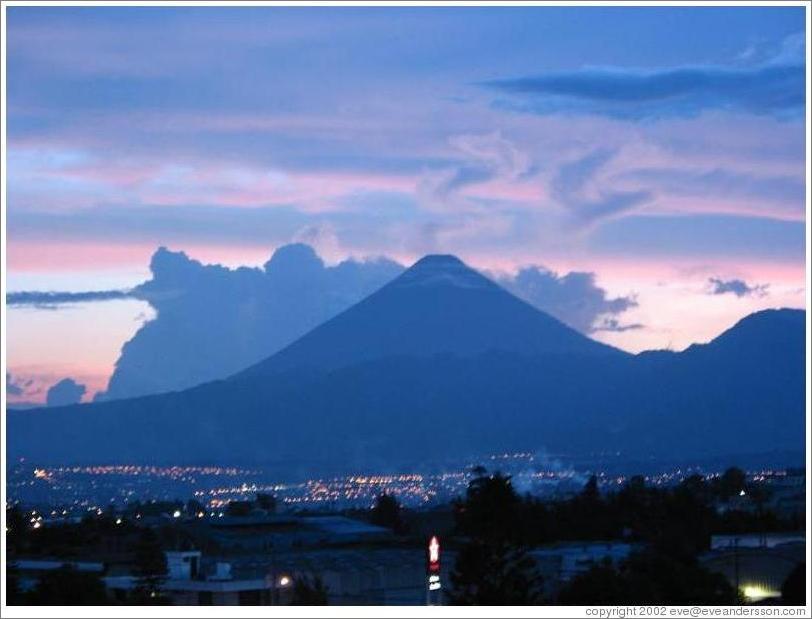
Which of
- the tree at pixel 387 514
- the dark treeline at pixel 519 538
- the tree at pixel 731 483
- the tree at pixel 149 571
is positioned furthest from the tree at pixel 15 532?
the tree at pixel 731 483

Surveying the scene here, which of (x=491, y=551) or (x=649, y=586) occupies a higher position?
(x=491, y=551)

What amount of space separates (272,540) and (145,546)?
486 inches

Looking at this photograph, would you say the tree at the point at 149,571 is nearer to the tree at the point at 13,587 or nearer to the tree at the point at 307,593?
the tree at the point at 13,587

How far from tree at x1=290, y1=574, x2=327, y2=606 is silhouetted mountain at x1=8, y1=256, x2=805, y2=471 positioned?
150 ft

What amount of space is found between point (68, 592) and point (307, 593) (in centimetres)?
435

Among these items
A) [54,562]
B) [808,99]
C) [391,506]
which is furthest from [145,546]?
[391,506]

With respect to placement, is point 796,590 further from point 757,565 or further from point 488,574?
point 757,565

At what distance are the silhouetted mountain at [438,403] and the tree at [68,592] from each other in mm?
49671

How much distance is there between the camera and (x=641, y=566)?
24.7 m

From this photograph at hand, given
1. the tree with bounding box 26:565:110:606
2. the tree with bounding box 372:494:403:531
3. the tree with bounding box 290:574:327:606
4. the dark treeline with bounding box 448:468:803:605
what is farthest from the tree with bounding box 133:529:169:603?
the tree with bounding box 372:494:403:531

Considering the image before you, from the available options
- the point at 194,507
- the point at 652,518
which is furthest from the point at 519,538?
the point at 194,507

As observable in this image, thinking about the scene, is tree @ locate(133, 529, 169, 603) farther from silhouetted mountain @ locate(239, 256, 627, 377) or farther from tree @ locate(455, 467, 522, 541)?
silhouetted mountain @ locate(239, 256, 627, 377)

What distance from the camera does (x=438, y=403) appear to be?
254 ft

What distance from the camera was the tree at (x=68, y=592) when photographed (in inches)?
786
